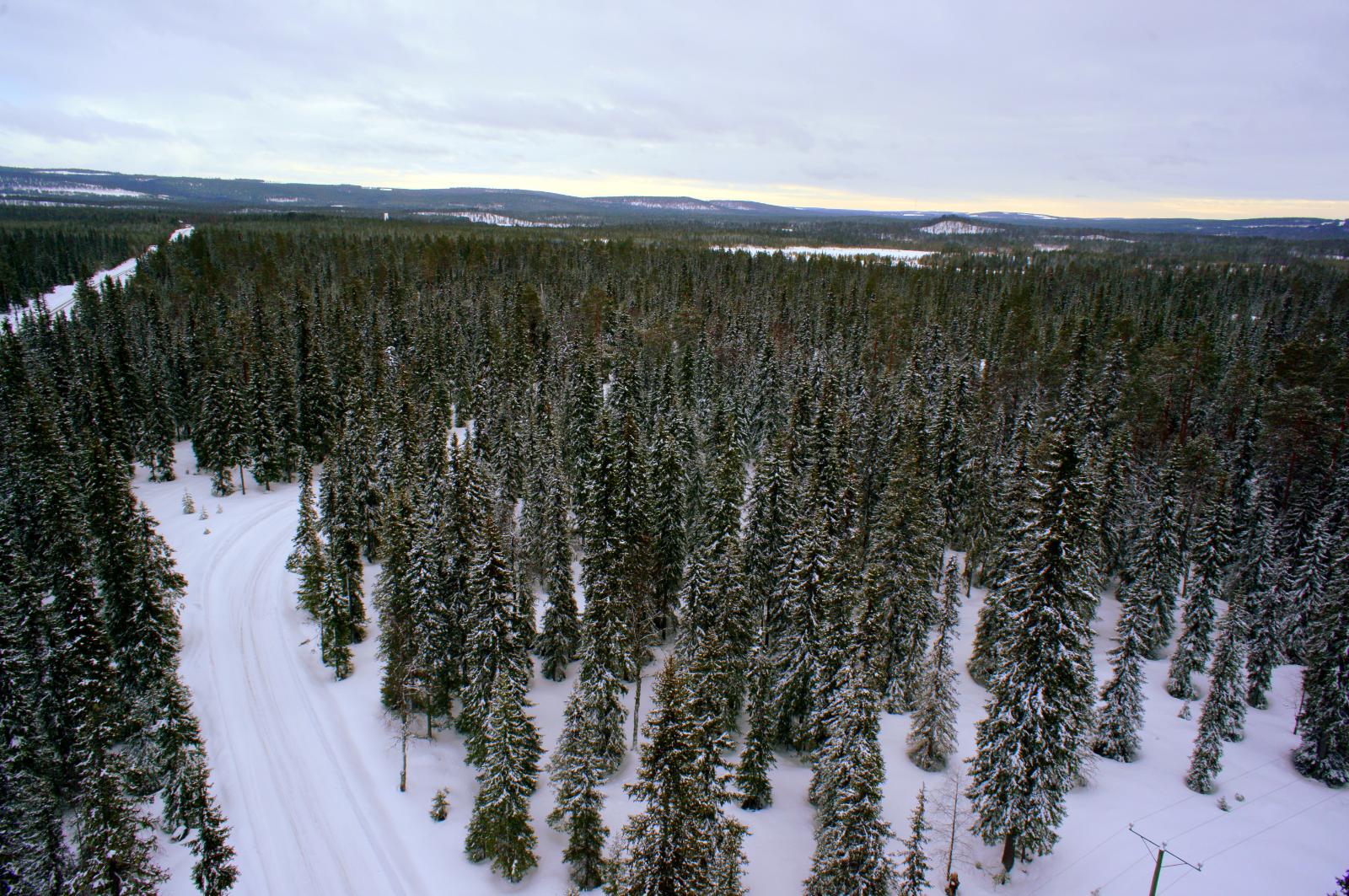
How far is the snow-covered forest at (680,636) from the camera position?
23.3 metres

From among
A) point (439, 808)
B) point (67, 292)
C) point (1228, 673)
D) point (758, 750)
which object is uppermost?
point (67, 292)

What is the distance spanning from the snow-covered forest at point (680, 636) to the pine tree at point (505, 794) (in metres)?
0.15

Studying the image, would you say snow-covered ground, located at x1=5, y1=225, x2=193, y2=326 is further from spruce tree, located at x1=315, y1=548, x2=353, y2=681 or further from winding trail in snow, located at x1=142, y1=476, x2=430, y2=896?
spruce tree, located at x1=315, y1=548, x2=353, y2=681

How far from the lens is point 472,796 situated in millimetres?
31516

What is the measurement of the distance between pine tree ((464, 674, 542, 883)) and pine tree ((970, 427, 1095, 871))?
1774cm

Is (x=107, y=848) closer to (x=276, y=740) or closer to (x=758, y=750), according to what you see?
(x=276, y=740)

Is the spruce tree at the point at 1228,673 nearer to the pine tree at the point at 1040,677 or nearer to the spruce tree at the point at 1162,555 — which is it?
the spruce tree at the point at 1162,555

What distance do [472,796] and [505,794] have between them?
7.19m

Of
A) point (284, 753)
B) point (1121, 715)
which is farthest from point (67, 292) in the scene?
point (1121, 715)

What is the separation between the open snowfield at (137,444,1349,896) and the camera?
26.6 metres

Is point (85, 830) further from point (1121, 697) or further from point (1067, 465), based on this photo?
point (1121, 697)

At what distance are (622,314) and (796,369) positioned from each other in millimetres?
29537

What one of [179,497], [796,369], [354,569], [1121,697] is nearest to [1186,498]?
[1121,697]

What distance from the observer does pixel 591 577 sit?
3359 centimetres
